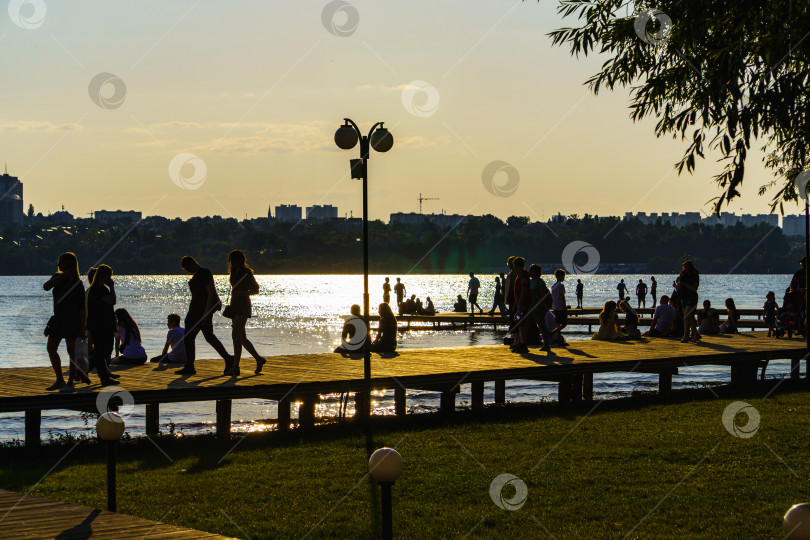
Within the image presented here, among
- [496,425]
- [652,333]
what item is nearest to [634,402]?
[496,425]

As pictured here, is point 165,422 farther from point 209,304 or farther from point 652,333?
point 652,333

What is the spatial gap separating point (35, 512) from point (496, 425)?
7755 millimetres

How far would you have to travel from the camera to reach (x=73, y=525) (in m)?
6.89

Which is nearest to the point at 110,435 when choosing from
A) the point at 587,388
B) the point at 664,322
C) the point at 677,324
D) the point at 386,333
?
the point at 386,333

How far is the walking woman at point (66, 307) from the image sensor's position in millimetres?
12312

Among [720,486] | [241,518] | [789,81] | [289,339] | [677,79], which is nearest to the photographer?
[241,518]

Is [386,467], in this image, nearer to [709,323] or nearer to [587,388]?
[587,388]

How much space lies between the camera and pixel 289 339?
61.3m

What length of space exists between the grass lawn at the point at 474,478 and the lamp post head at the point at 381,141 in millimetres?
3989

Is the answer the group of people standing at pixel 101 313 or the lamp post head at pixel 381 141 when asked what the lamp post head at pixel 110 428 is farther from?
the lamp post head at pixel 381 141

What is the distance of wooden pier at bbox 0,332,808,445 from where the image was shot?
41.7 feet

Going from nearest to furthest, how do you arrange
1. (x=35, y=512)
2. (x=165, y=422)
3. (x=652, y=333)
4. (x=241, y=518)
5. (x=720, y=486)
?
(x=35, y=512), (x=241, y=518), (x=720, y=486), (x=165, y=422), (x=652, y=333)

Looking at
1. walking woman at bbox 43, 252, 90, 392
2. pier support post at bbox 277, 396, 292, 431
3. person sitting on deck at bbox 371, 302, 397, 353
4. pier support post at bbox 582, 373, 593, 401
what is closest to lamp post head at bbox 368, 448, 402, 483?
walking woman at bbox 43, 252, 90, 392

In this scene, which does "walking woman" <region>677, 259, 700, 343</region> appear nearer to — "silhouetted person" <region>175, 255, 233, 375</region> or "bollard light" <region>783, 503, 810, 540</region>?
"silhouetted person" <region>175, 255, 233, 375</region>
